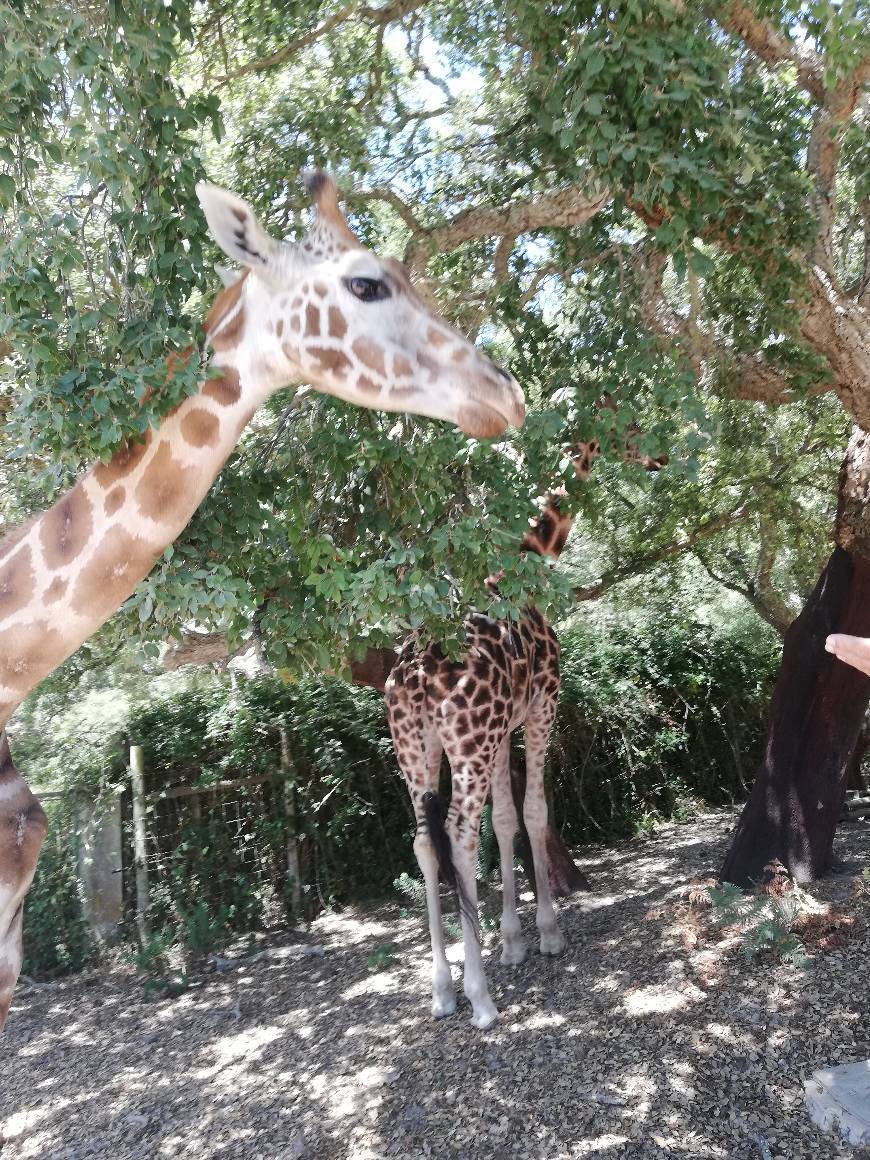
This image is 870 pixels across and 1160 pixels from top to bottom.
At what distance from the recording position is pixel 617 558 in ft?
29.3

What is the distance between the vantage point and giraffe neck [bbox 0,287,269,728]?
280 centimetres

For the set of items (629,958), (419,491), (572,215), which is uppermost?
(572,215)

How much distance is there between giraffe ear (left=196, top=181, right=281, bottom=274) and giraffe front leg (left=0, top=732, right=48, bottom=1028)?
1804mm

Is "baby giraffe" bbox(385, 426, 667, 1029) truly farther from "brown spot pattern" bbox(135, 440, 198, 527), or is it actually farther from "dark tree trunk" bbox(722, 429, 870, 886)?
"brown spot pattern" bbox(135, 440, 198, 527)

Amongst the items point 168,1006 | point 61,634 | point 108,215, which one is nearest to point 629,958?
point 168,1006

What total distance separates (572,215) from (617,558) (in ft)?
13.7

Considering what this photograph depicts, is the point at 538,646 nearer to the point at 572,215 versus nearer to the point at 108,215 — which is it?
the point at 572,215

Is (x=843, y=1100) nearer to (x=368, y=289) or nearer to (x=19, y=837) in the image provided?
(x=19, y=837)

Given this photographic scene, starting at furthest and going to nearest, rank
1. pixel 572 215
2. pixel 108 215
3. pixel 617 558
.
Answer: pixel 617 558 → pixel 572 215 → pixel 108 215

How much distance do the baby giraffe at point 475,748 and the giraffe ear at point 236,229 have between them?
2.75 m

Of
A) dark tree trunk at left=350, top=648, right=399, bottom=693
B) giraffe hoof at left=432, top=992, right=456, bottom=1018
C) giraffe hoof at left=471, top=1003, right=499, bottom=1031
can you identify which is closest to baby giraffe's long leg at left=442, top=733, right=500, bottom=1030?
giraffe hoof at left=432, top=992, right=456, bottom=1018

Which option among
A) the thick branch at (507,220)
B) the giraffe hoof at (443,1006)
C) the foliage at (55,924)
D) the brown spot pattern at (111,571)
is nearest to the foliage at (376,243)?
the thick branch at (507,220)

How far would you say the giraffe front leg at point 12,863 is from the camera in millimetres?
3076

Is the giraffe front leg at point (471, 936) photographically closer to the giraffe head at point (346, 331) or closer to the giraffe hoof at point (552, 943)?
the giraffe hoof at point (552, 943)
